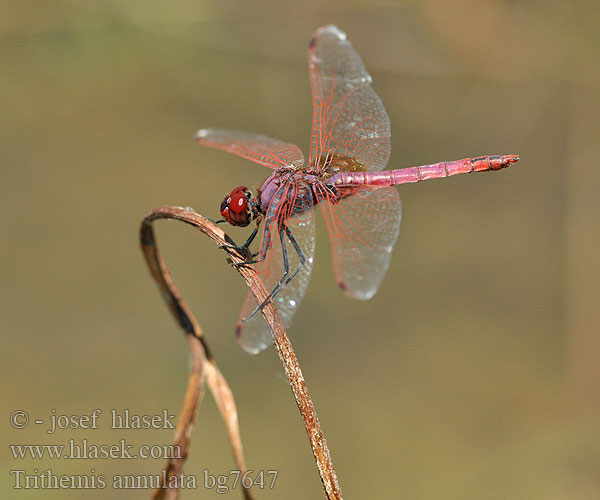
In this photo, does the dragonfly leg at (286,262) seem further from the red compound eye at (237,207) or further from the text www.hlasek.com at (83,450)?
the text www.hlasek.com at (83,450)

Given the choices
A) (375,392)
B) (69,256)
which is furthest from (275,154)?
(69,256)

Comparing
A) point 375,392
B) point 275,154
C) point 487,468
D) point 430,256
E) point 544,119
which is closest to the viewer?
point 275,154

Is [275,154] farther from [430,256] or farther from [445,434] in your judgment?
[430,256]

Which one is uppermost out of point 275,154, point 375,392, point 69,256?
point 69,256

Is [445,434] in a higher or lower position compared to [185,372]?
lower

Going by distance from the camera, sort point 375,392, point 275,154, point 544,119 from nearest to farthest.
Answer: point 275,154 → point 375,392 → point 544,119

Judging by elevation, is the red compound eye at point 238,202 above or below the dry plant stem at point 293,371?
above

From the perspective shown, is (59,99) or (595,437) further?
(59,99)

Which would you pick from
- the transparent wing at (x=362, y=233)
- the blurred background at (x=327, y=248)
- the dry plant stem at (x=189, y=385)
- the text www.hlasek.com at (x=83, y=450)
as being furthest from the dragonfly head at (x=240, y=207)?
the blurred background at (x=327, y=248)
